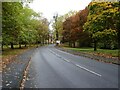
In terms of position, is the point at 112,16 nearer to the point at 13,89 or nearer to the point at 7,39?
the point at 7,39

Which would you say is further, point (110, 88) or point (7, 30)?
point (7, 30)

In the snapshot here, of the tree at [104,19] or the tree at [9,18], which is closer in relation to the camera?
the tree at [9,18]

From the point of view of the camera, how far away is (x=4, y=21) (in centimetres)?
3606

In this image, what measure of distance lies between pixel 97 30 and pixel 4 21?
11754 millimetres

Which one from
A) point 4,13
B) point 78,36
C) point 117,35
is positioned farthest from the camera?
point 78,36

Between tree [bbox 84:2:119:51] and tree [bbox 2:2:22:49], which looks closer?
tree [bbox 2:2:22:49]

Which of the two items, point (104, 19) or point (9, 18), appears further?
point (9, 18)

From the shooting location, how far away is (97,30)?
3744 centimetres

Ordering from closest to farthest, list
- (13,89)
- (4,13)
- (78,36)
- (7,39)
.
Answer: (13,89)
(4,13)
(7,39)
(78,36)

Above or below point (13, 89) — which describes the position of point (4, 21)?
above

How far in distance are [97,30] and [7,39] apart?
12563 millimetres

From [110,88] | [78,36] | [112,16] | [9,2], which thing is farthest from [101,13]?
[78,36]

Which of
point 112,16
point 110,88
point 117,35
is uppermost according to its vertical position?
point 112,16

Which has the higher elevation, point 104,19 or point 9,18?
point 9,18
